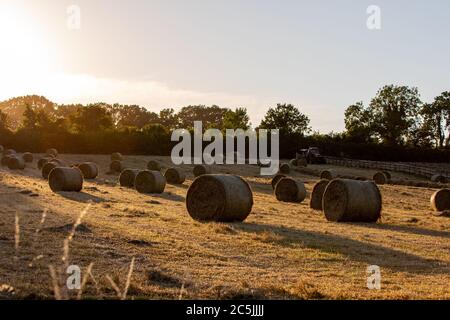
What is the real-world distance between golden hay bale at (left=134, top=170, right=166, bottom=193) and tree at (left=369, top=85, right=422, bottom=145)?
82.1 meters

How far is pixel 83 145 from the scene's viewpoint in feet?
229

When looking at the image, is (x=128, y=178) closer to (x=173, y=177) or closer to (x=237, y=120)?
(x=173, y=177)

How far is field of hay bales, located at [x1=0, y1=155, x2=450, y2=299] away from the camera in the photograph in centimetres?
945

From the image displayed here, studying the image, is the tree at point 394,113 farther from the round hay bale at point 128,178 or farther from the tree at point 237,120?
the round hay bale at point 128,178

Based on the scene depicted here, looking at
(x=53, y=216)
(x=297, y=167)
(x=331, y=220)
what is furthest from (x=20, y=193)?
(x=297, y=167)

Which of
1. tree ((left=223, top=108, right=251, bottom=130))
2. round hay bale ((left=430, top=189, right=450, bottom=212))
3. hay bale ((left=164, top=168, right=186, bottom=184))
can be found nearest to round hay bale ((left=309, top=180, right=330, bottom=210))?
round hay bale ((left=430, top=189, right=450, bottom=212))

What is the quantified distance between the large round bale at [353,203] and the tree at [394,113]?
8913 cm

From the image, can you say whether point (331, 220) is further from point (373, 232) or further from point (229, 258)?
point (229, 258)

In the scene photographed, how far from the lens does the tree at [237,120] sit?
4225 inches

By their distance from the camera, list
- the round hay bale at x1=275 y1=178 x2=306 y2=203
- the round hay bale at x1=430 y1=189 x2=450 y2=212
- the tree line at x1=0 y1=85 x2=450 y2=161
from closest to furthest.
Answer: the round hay bale at x1=430 y1=189 x2=450 y2=212 → the round hay bale at x1=275 y1=178 x2=306 y2=203 → the tree line at x1=0 y1=85 x2=450 y2=161

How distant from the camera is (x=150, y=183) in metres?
32.4

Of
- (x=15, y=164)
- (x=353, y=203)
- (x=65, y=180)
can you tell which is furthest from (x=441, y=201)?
(x=15, y=164)

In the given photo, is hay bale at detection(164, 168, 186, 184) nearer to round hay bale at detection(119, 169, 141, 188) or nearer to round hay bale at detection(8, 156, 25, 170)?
round hay bale at detection(119, 169, 141, 188)

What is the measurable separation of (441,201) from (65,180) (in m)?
18.7
